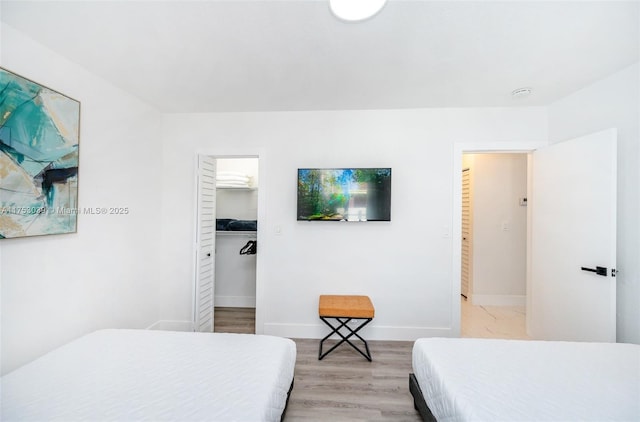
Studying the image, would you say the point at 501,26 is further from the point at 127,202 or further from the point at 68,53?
the point at 127,202

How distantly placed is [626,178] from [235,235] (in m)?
4.30

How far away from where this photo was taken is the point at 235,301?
3943 millimetres

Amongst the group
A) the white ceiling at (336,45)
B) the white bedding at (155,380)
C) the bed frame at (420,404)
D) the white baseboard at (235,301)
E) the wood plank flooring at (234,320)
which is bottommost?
the wood plank flooring at (234,320)

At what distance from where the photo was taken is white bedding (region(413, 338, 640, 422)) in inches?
43.5

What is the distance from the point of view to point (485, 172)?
13.1 ft

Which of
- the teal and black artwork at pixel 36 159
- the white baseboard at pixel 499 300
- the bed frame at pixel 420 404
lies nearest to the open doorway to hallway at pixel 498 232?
the white baseboard at pixel 499 300

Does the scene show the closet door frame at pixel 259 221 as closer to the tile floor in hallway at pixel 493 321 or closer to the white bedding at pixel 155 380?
the white bedding at pixel 155 380

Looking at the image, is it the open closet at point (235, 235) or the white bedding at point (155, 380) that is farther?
the open closet at point (235, 235)

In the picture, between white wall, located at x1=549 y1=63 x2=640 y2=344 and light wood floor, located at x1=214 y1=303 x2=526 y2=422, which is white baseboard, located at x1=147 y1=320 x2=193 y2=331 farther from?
white wall, located at x1=549 y1=63 x2=640 y2=344

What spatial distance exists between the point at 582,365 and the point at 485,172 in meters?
Answer: 3.17

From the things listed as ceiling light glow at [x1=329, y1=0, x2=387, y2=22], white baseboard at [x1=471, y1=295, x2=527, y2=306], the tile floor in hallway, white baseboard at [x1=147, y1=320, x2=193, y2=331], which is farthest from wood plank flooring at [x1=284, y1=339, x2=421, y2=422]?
ceiling light glow at [x1=329, y1=0, x2=387, y2=22]

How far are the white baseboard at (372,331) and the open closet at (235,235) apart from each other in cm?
105

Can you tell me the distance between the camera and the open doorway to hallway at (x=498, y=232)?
392 cm

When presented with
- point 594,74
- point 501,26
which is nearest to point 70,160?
point 501,26
